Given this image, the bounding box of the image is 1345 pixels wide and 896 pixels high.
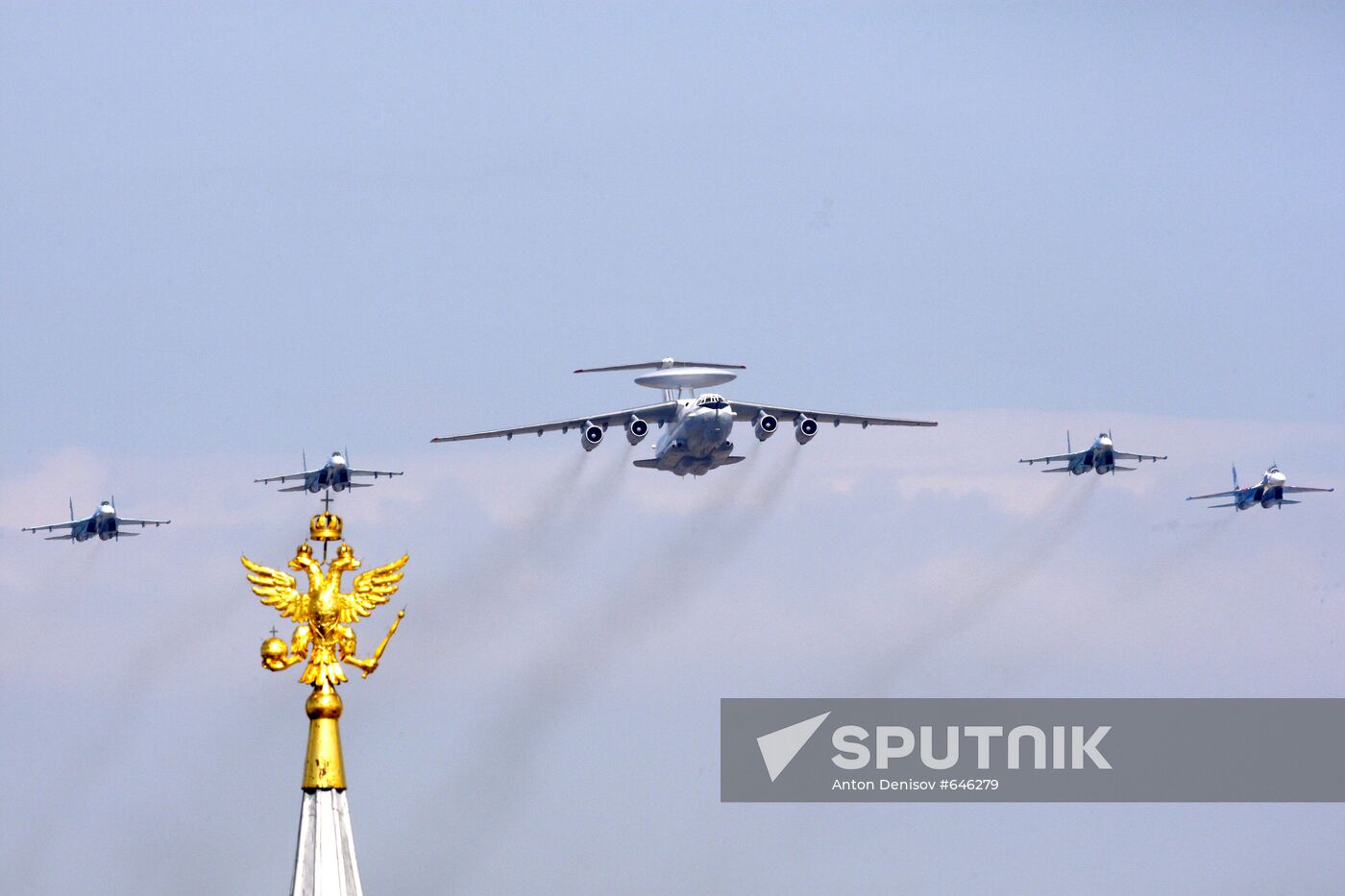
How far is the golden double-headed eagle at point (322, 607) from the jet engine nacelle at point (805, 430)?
7396cm

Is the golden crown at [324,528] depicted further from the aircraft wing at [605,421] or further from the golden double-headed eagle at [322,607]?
the aircraft wing at [605,421]

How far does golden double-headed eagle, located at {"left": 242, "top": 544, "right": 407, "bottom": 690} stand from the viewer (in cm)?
3747

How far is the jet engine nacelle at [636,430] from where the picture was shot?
108625 millimetres

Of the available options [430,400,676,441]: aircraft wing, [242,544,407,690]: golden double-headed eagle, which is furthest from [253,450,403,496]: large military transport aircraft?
[242,544,407,690]: golden double-headed eagle

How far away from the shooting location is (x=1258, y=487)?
131m

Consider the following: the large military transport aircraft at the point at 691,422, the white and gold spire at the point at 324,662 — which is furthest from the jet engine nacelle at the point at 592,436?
the white and gold spire at the point at 324,662

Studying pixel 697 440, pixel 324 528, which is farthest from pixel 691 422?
pixel 324 528

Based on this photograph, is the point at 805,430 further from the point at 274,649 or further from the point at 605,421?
the point at 274,649

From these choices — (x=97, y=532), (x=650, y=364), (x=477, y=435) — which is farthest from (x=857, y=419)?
(x=97, y=532)

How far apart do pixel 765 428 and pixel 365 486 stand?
24033 millimetres

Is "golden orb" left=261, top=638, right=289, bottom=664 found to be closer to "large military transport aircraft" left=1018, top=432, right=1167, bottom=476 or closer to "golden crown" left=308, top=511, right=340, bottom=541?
"golden crown" left=308, top=511, right=340, bottom=541

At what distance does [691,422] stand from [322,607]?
64143mm

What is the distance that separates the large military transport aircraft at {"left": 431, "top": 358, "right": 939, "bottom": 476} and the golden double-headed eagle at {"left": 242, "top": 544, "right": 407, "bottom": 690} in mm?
63288

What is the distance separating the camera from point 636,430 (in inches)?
4291
